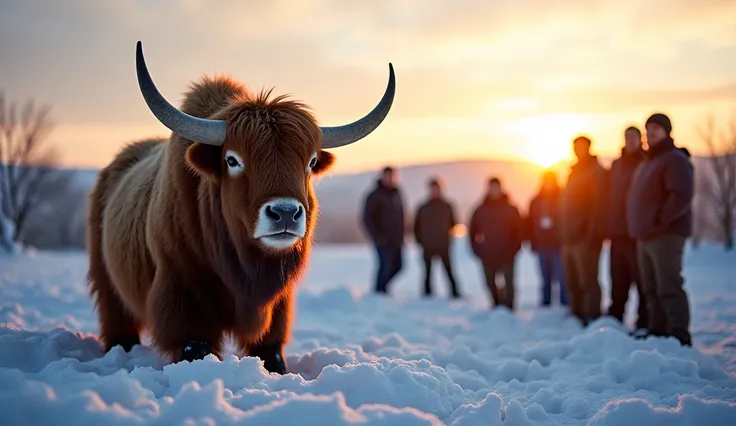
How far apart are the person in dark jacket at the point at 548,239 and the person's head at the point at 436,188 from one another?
6.56 feet

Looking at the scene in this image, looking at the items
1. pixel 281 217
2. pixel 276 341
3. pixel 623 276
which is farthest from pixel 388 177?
pixel 281 217

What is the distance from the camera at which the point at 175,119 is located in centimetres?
404

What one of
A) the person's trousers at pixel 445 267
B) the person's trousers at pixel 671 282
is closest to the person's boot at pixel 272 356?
the person's trousers at pixel 671 282

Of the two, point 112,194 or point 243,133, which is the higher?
point 243,133

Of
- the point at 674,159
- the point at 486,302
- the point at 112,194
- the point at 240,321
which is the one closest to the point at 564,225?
the point at 674,159

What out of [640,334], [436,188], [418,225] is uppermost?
[436,188]

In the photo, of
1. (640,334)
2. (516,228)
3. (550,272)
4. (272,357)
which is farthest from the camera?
(550,272)

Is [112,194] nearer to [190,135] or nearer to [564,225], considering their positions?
[190,135]

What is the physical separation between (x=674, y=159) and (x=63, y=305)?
807 cm

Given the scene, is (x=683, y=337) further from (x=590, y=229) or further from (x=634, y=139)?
(x=634, y=139)

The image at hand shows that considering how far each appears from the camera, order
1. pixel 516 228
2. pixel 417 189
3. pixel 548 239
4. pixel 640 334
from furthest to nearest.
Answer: pixel 417 189 → pixel 548 239 → pixel 516 228 → pixel 640 334

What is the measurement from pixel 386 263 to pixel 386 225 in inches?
31.5

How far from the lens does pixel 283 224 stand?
Result: 373 centimetres

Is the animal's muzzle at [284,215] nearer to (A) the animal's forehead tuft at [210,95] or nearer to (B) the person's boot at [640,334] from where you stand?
(A) the animal's forehead tuft at [210,95]
